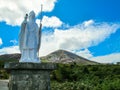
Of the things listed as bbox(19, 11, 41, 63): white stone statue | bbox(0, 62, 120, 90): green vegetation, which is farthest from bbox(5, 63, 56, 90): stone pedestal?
bbox(0, 62, 120, 90): green vegetation

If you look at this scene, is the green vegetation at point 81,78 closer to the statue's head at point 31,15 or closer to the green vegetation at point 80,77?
the green vegetation at point 80,77

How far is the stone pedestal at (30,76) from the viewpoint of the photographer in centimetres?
1038

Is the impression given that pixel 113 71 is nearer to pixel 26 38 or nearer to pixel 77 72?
pixel 77 72

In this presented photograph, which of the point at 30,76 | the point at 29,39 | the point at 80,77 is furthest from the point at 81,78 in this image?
the point at 30,76

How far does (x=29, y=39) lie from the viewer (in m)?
11.0

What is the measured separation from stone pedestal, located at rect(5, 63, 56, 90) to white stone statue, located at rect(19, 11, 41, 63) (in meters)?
0.41

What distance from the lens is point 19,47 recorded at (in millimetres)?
10977

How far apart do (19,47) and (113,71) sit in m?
43.8

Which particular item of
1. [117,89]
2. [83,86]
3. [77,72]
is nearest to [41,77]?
[117,89]

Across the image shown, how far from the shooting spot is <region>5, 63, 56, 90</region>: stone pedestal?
1038 centimetres

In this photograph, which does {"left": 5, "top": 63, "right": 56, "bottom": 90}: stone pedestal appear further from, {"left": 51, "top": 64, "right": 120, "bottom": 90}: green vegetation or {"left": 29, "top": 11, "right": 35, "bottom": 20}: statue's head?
{"left": 51, "top": 64, "right": 120, "bottom": 90}: green vegetation

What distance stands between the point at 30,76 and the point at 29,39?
47.7 inches

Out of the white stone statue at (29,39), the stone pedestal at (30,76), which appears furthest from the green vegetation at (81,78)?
the stone pedestal at (30,76)

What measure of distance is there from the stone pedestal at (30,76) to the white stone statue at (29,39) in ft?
1.36
